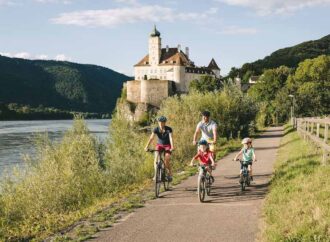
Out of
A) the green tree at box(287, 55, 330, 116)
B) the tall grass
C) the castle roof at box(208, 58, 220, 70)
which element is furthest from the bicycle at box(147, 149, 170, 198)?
the castle roof at box(208, 58, 220, 70)

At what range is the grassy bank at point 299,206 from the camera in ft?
22.0

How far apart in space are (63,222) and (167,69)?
107 meters

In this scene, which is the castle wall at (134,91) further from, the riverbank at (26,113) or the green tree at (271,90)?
the riverbank at (26,113)

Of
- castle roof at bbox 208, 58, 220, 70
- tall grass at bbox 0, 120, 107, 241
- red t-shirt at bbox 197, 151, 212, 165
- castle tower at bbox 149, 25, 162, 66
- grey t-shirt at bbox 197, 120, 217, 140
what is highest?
castle tower at bbox 149, 25, 162, 66

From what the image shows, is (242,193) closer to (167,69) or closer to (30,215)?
(30,215)

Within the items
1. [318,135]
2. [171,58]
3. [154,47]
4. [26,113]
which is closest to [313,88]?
[318,135]

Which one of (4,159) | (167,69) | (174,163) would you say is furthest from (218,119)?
(167,69)

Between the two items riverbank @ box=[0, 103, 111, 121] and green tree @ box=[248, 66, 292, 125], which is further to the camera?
riverbank @ box=[0, 103, 111, 121]

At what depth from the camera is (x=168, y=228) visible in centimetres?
786

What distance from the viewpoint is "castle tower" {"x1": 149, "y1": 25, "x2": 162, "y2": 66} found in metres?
119

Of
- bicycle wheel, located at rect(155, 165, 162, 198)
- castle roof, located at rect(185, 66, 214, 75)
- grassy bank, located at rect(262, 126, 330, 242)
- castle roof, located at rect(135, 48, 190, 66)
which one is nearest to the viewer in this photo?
grassy bank, located at rect(262, 126, 330, 242)

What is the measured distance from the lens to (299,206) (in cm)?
830

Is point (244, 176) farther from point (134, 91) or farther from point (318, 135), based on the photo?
point (134, 91)

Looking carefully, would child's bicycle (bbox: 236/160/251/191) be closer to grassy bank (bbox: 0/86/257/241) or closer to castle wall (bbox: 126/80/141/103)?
grassy bank (bbox: 0/86/257/241)
